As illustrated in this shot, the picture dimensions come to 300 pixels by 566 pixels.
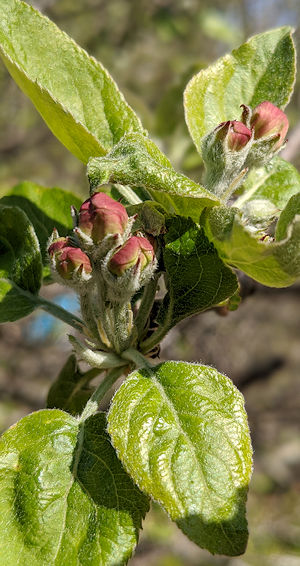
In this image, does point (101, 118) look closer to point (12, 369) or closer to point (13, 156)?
point (12, 369)

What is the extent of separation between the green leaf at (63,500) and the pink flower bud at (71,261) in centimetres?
31

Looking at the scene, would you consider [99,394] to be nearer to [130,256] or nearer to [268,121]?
[130,256]

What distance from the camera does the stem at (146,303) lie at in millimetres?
1181

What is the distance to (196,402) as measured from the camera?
102 cm

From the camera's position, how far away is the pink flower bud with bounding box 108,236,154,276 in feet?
3.12

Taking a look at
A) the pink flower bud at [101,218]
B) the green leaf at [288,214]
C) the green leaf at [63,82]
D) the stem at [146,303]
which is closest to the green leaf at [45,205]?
the green leaf at [63,82]

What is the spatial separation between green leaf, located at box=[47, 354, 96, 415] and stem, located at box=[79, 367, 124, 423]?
8.3 inches

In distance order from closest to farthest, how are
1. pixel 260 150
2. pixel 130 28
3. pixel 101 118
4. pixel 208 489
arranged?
1. pixel 208 489
2. pixel 260 150
3. pixel 101 118
4. pixel 130 28

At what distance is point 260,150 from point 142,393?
539 mm

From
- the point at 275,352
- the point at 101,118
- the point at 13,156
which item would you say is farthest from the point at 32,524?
the point at 275,352

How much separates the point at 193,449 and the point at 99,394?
30 cm

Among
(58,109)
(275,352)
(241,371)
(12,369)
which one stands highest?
(58,109)

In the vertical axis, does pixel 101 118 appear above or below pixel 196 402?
above

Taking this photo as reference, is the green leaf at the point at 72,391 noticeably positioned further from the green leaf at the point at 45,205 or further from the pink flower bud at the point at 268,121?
the pink flower bud at the point at 268,121
